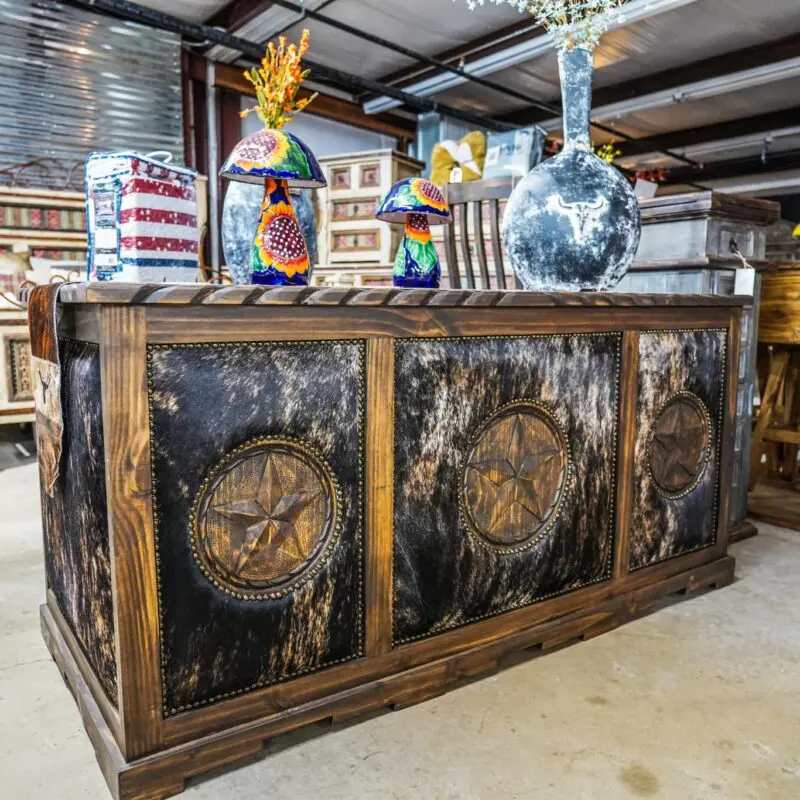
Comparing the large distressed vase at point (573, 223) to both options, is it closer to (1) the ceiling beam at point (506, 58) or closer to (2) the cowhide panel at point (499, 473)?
(2) the cowhide panel at point (499, 473)

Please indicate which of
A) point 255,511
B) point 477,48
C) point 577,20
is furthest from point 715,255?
point 477,48

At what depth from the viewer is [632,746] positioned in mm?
1282

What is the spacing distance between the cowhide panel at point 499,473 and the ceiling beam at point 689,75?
525cm

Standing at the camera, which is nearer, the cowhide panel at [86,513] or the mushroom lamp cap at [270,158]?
the cowhide panel at [86,513]

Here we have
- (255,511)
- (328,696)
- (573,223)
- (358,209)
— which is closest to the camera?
(255,511)

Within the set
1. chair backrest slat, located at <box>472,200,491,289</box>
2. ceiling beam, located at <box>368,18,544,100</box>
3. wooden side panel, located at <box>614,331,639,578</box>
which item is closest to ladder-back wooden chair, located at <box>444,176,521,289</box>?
chair backrest slat, located at <box>472,200,491,289</box>

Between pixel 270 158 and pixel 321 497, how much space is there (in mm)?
640

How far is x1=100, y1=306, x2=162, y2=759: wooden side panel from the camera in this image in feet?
3.41

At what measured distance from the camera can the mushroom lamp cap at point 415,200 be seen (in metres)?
1.52

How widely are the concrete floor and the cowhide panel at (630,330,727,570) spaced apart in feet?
0.84

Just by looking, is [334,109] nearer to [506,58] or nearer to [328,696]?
[506,58]

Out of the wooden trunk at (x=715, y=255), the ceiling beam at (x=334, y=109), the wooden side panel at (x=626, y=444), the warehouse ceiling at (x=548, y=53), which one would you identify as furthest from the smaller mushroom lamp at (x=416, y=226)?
the ceiling beam at (x=334, y=109)

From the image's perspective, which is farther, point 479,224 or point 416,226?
point 479,224

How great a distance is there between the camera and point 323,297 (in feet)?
3.92
